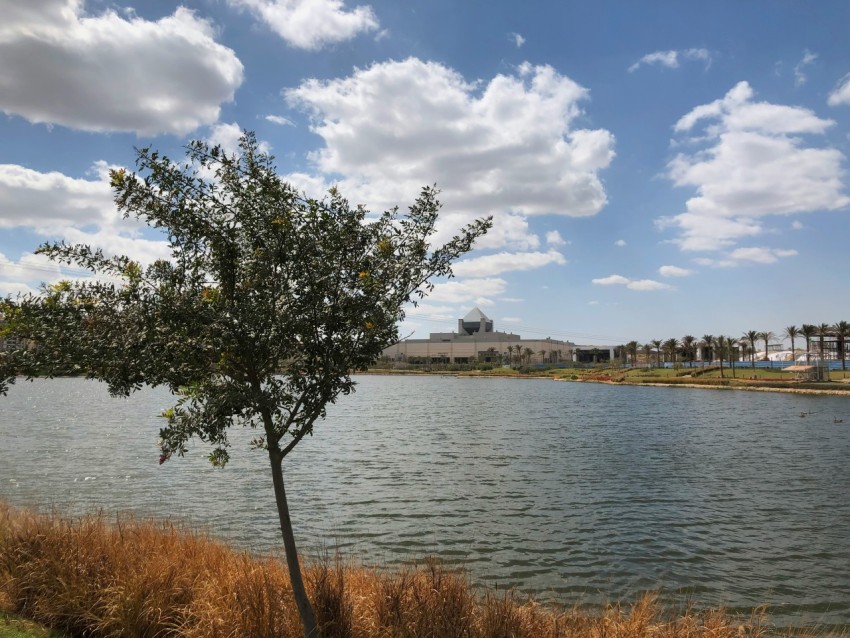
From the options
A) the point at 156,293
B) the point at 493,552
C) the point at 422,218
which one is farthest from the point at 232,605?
the point at 493,552

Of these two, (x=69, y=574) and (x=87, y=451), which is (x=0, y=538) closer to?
(x=69, y=574)

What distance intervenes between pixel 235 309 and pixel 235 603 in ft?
13.3

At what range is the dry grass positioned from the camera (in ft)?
24.8

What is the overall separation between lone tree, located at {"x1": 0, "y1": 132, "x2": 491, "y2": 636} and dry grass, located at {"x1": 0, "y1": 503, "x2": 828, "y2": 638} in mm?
948

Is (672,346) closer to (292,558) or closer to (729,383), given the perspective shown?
(729,383)

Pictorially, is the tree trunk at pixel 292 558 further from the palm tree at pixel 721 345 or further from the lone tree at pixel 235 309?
the palm tree at pixel 721 345

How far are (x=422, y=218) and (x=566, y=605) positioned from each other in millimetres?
9642

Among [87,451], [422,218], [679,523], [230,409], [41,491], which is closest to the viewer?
[230,409]

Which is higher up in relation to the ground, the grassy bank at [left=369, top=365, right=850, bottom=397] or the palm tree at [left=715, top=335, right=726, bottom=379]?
the palm tree at [left=715, top=335, right=726, bottom=379]

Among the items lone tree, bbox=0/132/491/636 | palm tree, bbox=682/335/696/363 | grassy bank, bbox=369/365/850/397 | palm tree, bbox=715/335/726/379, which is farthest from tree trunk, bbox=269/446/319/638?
palm tree, bbox=682/335/696/363

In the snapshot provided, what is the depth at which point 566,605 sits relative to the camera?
12.7m

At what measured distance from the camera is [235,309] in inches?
249

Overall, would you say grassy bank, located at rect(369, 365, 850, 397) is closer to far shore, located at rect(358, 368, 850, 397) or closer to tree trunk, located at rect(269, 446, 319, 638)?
far shore, located at rect(358, 368, 850, 397)

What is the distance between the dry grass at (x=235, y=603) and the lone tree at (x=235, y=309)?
3.11 ft
